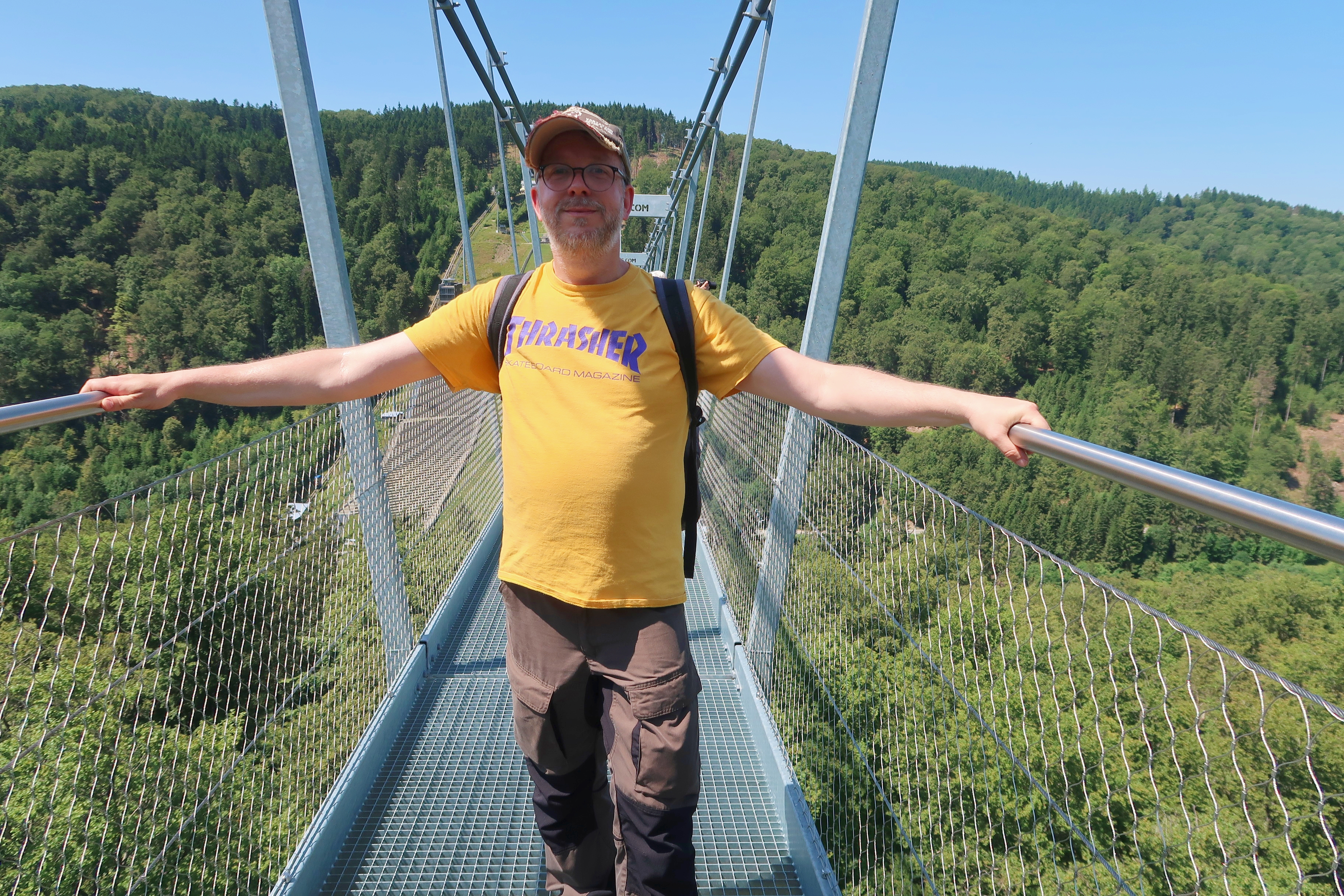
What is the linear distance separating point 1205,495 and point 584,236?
43.3 inches

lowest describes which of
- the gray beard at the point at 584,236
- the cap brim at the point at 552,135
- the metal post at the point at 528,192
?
the metal post at the point at 528,192

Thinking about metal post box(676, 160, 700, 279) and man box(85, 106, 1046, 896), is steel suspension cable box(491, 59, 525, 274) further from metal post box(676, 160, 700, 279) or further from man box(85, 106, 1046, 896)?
man box(85, 106, 1046, 896)

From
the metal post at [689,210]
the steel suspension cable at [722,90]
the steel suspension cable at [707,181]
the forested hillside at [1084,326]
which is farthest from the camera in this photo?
the forested hillside at [1084,326]

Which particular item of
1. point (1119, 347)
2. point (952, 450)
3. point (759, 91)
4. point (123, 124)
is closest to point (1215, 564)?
point (1119, 347)

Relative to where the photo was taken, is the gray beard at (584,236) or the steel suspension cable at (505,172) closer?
the gray beard at (584,236)

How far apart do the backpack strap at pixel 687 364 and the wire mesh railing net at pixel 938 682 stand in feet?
1.45

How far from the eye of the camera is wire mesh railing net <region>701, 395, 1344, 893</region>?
0.91 m

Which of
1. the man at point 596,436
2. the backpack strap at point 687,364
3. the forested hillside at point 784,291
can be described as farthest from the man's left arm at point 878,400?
the forested hillside at point 784,291

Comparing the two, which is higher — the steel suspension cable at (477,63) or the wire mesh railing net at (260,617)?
the steel suspension cable at (477,63)

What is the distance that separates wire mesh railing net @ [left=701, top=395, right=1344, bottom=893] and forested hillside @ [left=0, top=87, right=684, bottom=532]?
5170 cm

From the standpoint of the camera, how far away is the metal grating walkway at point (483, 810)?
6.62ft

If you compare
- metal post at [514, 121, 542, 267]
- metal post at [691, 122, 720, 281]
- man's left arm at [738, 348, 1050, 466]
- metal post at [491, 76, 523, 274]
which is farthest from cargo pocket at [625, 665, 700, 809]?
metal post at [691, 122, 720, 281]

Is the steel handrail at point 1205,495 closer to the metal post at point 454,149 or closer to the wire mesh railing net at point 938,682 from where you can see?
the wire mesh railing net at point 938,682

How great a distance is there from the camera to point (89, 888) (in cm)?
1136
